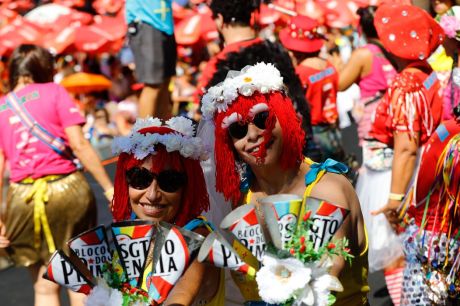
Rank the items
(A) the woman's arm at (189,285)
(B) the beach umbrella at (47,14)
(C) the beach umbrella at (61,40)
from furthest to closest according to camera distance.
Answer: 1. (B) the beach umbrella at (47,14)
2. (C) the beach umbrella at (61,40)
3. (A) the woman's arm at (189,285)

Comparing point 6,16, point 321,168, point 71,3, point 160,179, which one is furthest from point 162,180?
point 71,3

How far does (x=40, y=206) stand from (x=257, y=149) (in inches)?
105

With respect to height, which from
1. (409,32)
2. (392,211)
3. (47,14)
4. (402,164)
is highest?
(409,32)

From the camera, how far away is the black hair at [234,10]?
5.58 metres

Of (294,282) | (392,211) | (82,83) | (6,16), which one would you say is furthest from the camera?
(6,16)

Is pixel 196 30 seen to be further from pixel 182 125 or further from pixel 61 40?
pixel 182 125

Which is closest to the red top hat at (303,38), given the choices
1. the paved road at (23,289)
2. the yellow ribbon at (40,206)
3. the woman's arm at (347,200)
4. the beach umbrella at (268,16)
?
the paved road at (23,289)

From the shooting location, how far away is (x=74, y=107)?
18.2 ft

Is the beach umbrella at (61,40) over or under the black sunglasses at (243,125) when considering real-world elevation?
under

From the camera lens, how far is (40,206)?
5.60 metres

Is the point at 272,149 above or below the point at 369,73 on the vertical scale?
above

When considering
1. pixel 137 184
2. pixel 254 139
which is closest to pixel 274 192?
pixel 254 139

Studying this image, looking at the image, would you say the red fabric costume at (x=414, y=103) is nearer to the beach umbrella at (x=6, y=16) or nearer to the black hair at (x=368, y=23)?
the black hair at (x=368, y=23)

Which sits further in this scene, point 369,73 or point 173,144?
point 369,73
